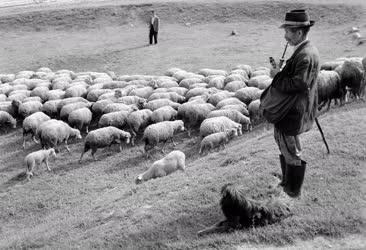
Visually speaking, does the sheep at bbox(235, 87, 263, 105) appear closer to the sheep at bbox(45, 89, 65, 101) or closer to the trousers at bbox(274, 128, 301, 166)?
the sheep at bbox(45, 89, 65, 101)

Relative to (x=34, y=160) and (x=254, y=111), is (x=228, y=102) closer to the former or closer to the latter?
(x=254, y=111)

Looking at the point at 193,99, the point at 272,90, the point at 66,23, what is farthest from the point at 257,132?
the point at 66,23

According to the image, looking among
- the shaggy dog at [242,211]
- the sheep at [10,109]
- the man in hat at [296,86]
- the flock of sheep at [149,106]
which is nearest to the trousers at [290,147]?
the man in hat at [296,86]

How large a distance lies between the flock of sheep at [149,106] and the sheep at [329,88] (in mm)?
31

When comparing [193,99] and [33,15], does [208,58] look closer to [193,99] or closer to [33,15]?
[193,99]

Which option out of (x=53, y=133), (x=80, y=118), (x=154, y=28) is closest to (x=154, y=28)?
(x=154, y=28)

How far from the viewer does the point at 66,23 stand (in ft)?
110

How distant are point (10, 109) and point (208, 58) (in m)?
11.8

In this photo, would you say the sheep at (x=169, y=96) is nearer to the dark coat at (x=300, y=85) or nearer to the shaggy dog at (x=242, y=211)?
the shaggy dog at (x=242, y=211)

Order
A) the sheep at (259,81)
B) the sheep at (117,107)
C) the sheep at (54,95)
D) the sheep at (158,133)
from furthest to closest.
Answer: the sheep at (54,95), the sheep at (259,81), the sheep at (117,107), the sheep at (158,133)

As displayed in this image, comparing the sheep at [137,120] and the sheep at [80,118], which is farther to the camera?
the sheep at [80,118]

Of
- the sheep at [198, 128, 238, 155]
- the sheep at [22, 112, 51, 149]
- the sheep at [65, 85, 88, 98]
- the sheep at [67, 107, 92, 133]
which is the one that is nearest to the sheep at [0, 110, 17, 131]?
the sheep at [22, 112, 51, 149]

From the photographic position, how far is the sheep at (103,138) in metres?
13.5

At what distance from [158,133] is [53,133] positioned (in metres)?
3.48
